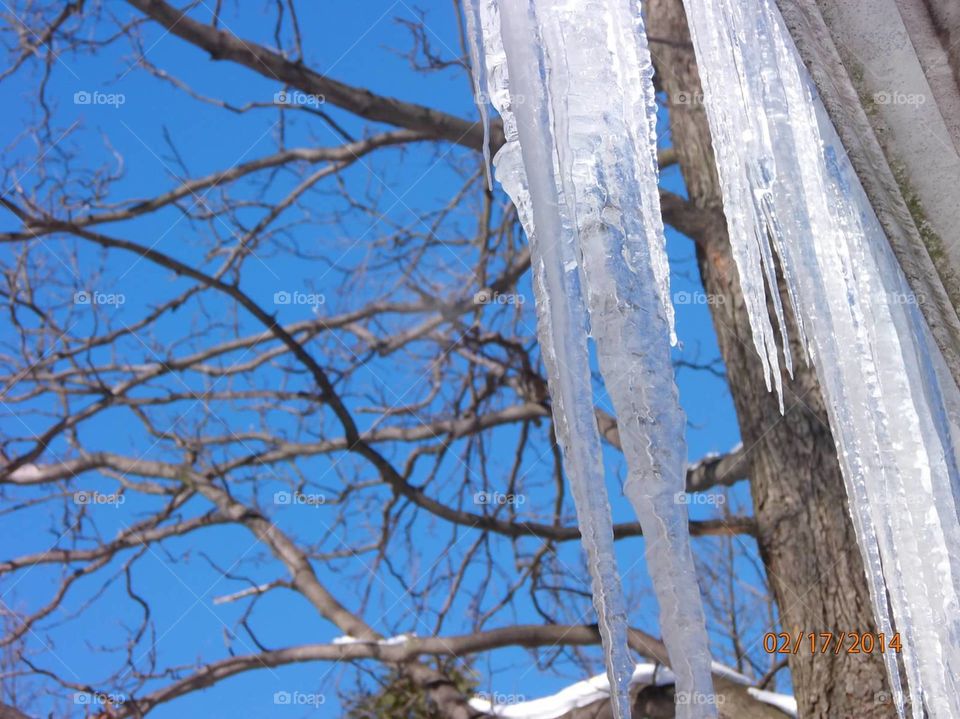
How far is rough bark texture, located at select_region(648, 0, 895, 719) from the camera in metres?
3.35

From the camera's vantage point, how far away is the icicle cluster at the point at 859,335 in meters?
1.95

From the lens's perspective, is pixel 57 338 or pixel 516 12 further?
pixel 57 338

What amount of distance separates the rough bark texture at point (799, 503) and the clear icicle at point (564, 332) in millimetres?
2098

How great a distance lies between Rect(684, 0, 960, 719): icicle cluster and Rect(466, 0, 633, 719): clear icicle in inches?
21.2

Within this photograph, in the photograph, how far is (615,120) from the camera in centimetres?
180

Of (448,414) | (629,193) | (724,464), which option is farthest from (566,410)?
(448,414)

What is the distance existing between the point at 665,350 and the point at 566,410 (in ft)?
0.67

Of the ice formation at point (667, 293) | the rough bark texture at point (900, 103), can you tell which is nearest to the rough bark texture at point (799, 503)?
the ice formation at point (667, 293)

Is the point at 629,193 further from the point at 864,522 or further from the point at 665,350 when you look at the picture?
the point at 864,522
